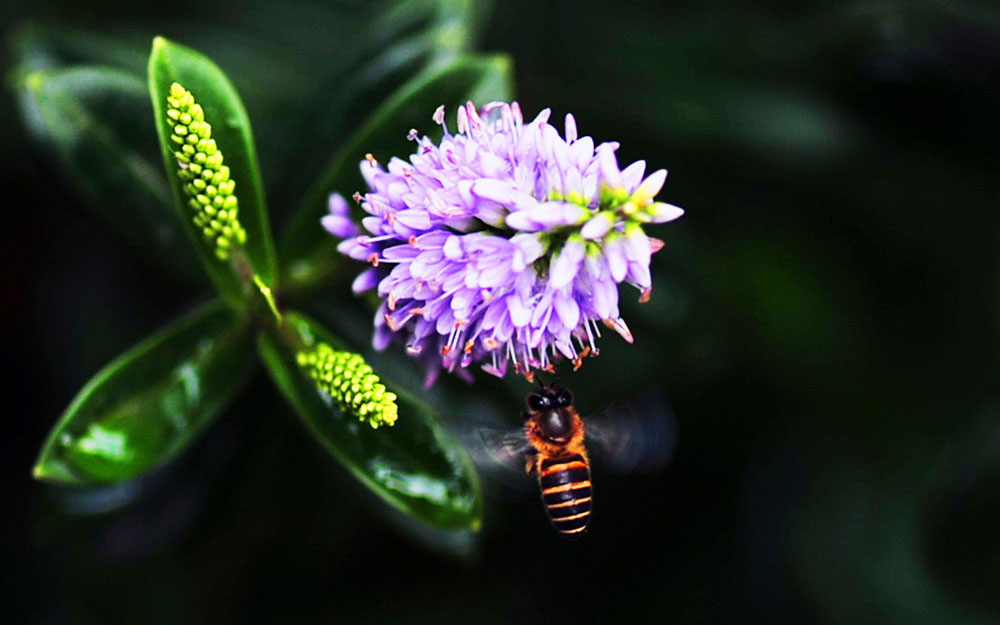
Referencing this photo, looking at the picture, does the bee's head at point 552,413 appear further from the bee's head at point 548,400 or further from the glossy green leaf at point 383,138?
the glossy green leaf at point 383,138

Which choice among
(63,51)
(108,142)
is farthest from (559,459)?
(63,51)

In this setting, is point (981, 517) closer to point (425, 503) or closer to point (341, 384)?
point (425, 503)

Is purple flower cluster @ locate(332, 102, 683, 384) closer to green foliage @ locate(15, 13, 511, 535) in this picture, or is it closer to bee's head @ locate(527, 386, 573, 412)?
green foliage @ locate(15, 13, 511, 535)

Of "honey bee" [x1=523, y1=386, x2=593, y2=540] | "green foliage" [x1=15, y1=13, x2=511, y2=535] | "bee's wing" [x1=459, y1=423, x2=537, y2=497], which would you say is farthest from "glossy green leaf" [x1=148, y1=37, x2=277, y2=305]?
"honey bee" [x1=523, y1=386, x2=593, y2=540]

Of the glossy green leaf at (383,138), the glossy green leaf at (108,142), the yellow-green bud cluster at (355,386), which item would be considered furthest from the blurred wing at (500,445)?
the glossy green leaf at (108,142)

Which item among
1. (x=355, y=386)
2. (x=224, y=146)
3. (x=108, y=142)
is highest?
(x=224, y=146)

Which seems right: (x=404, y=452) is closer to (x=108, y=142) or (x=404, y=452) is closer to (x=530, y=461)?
(x=530, y=461)
